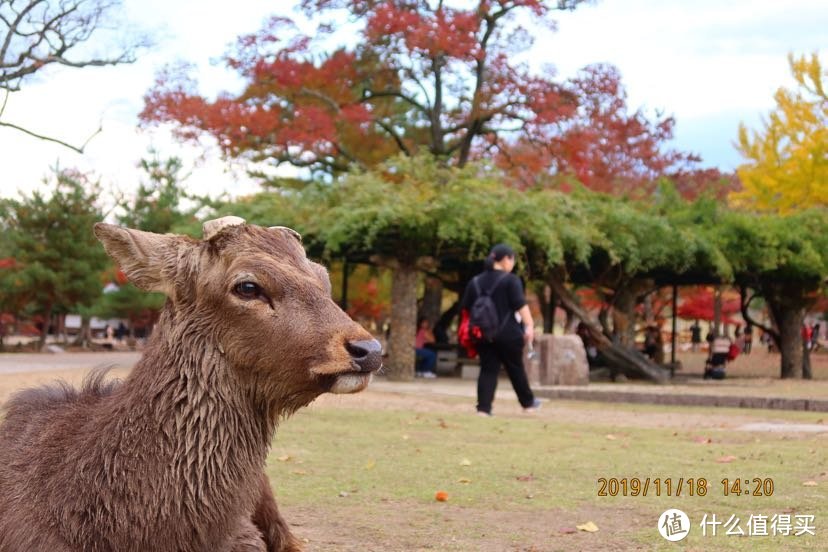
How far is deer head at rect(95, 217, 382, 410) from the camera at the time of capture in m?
3.12

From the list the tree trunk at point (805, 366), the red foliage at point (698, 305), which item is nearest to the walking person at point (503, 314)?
the tree trunk at point (805, 366)

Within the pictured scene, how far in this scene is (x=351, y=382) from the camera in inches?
121

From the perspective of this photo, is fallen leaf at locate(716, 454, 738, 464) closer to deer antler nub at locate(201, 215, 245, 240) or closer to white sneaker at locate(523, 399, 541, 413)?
white sneaker at locate(523, 399, 541, 413)

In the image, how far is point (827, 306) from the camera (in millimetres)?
38000

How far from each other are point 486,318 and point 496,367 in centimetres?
76

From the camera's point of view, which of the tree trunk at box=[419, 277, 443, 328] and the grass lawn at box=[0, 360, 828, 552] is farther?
the tree trunk at box=[419, 277, 443, 328]

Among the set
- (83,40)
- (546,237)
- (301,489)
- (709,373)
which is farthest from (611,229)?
(301,489)

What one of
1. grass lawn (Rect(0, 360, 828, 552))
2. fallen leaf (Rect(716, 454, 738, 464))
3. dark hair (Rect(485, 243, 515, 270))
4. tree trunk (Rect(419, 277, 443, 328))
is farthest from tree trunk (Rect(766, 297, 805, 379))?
fallen leaf (Rect(716, 454, 738, 464))

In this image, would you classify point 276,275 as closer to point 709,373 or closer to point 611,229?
point 611,229

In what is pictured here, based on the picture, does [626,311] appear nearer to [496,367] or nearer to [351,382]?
[496,367]

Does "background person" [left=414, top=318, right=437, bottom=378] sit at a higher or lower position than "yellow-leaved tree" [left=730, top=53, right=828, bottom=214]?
lower

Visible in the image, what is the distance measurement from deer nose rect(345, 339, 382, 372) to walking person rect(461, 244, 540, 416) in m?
7.67

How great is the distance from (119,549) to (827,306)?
38.5 meters

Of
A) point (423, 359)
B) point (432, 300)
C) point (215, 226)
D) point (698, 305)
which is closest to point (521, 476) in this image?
point (215, 226)
